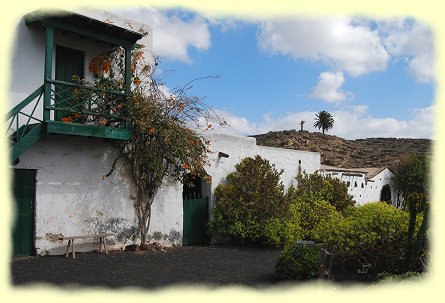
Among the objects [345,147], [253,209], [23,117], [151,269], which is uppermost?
[345,147]

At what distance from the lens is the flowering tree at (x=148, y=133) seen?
1123 cm

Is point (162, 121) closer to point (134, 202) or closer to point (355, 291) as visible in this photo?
point (134, 202)

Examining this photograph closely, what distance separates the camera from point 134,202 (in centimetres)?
1204

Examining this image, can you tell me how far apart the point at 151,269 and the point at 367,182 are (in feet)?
44.9

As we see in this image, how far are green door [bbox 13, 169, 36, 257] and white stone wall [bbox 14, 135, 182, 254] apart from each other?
5.0 inches

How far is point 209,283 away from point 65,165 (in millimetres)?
4849

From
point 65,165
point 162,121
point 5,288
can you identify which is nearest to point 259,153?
point 162,121

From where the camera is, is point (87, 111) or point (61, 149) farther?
point (61, 149)

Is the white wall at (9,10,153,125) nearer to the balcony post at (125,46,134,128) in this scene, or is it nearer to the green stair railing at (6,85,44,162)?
the green stair railing at (6,85,44,162)

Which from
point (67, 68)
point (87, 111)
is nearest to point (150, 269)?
point (87, 111)

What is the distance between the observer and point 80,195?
11.0 meters

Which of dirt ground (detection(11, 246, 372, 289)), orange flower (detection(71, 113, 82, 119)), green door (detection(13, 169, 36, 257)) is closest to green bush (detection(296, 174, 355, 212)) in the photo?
dirt ground (detection(11, 246, 372, 289))

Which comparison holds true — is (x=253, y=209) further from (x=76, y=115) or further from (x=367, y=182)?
(x=367, y=182)

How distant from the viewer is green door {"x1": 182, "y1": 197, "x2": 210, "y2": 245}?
44.2 ft
